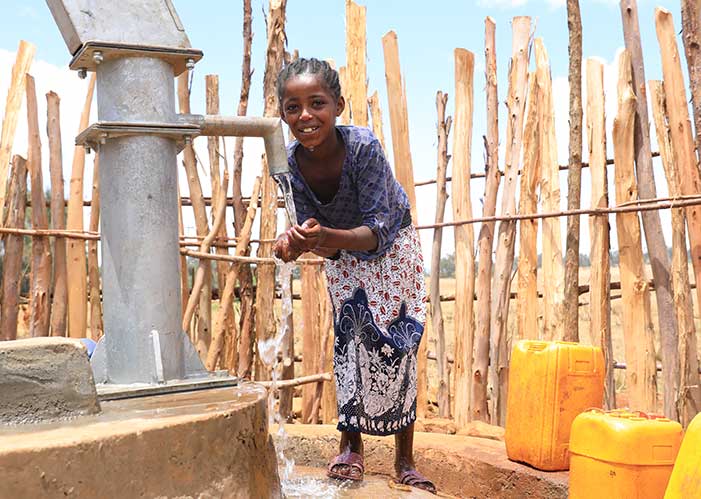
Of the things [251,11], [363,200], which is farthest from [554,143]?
[251,11]

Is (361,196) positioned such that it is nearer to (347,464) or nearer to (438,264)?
(347,464)

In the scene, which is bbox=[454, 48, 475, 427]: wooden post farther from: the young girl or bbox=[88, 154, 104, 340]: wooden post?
bbox=[88, 154, 104, 340]: wooden post

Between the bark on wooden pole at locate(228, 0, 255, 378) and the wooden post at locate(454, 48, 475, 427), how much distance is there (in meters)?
1.33

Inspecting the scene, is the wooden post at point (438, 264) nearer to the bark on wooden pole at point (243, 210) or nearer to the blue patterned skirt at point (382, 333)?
the bark on wooden pole at point (243, 210)

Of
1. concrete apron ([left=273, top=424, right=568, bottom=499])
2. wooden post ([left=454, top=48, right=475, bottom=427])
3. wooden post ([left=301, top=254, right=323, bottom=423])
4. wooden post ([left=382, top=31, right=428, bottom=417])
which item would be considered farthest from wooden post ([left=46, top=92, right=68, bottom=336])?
wooden post ([left=454, top=48, right=475, bottom=427])

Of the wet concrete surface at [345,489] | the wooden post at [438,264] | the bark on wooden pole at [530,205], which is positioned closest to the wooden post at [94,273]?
the wooden post at [438,264]

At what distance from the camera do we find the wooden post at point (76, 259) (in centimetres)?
508

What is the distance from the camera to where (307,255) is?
5.07 metres

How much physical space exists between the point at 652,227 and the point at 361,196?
167 centimetres

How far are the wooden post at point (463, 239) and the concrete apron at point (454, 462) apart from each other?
0.67 meters

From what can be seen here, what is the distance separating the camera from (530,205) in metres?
4.14

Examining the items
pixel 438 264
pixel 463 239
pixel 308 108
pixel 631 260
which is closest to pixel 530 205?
pixel 463 239

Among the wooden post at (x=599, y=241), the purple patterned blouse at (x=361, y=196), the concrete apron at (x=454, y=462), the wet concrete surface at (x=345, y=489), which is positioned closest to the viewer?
the purple patterned blouse at (x=361, y=196)

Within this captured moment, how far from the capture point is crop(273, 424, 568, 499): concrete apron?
3.20 metres
